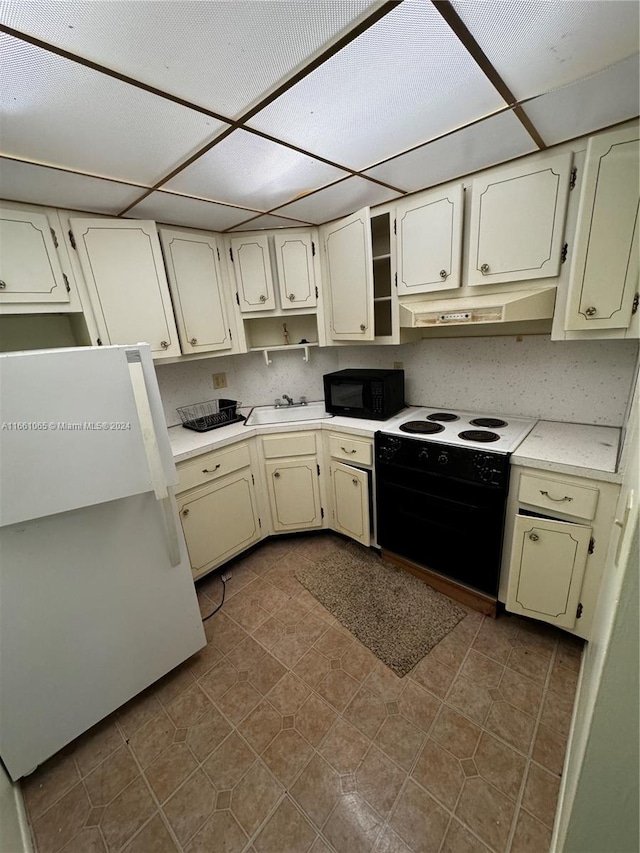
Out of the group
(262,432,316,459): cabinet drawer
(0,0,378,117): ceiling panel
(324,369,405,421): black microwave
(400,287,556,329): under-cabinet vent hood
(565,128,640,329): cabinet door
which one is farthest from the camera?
(262,432,316,459): cabinet drawer

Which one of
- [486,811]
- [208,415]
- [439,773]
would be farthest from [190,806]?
[208,415]

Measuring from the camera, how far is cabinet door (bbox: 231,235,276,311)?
219 cm

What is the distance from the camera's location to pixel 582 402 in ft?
5.71

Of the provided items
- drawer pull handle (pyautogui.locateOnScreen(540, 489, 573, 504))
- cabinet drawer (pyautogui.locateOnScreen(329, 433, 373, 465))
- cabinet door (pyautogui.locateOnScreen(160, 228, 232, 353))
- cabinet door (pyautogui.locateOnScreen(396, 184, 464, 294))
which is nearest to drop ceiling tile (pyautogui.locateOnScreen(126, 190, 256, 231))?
cabinet door (pyautogui.locateOnScreen(160, 228, 232, 353))

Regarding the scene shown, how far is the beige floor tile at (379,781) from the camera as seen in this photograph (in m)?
1.12

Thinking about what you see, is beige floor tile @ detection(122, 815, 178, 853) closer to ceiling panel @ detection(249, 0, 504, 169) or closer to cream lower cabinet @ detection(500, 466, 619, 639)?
cream lower cabinet @ detection(500, 466, 619, 639)

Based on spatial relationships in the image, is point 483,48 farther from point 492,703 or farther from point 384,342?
point 492,703

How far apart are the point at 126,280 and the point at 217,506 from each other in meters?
1.38

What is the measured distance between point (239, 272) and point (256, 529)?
1778 mm

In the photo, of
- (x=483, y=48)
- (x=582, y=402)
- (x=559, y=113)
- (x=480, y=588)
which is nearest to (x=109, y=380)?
(x=483, y=48)

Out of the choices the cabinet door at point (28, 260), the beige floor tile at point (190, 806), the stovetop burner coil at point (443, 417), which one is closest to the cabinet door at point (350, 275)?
the stovetop burner coil at point (443, 417)

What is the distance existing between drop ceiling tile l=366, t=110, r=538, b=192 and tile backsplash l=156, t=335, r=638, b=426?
87 centimetres

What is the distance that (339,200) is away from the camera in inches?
71.2

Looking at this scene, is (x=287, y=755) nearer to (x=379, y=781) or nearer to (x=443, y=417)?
(x=379, y=781)
